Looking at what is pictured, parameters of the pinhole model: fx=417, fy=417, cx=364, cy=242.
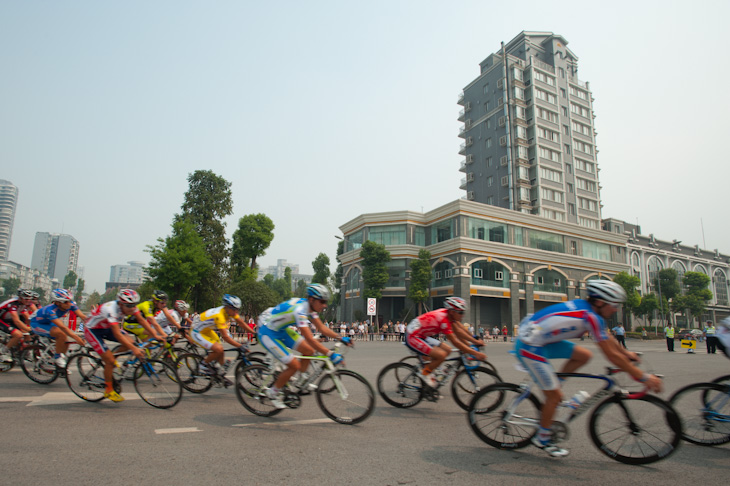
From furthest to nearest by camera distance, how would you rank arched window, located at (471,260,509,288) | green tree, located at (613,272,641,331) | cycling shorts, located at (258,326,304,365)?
green tree, located at (613,272,641,331)
arched window, located at (471,260,509,288)
cycling shorts, located at (258,326,304,365)

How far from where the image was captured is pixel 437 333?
703 cm

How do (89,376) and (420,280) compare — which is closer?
(89,376)

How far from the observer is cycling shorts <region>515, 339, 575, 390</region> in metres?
4.18

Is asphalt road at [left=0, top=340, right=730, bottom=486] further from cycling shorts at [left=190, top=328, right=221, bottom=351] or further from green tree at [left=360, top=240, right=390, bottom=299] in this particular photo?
green tree at [left=360, top=240, right=390, bottom=299]

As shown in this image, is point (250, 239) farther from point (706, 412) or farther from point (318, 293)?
point (706, 412)

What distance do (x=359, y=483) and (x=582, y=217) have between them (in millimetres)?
66082

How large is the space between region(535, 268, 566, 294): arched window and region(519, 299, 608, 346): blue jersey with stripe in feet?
148

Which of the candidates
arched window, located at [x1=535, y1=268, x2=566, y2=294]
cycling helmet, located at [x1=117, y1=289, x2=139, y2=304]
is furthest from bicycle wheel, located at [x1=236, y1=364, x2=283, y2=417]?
arched window, located at [x1=535, y1=268, x2=566, y2=294]

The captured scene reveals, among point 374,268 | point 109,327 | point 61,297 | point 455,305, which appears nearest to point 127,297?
point 109,327

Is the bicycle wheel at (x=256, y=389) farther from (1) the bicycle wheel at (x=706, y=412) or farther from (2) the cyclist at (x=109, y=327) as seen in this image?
(1) the bicycle wheel at (x=706, y=412)

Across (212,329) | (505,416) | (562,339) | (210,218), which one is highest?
(210,218)

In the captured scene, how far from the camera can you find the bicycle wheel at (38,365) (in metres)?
8.16

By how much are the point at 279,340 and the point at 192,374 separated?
264 centimetres

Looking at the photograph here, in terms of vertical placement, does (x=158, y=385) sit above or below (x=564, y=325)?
below
